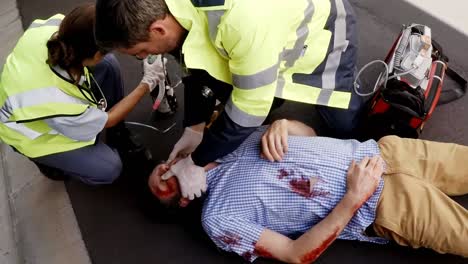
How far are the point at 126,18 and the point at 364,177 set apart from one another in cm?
85

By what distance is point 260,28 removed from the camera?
36.7 inches

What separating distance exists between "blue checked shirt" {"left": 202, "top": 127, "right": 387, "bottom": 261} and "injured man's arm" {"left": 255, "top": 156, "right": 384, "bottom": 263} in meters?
0.03

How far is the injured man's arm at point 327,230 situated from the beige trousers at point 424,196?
0.08 m

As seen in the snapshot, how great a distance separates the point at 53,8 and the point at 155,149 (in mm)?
1350

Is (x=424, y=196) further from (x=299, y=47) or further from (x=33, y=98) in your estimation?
(x=33, y=98)

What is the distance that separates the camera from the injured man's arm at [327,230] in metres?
1.22

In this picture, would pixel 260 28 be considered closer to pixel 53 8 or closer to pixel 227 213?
pixel 227 213

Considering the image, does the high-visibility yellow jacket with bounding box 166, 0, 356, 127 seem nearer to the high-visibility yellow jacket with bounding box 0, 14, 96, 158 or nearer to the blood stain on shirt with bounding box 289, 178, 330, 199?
the blood stain on shirt with bounding box 289, 178, 330, 199

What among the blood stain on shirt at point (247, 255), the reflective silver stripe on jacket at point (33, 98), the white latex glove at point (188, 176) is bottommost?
the blood stain on shirt at point (247, 255)

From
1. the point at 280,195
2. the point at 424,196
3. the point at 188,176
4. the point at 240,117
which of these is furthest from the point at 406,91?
the point at 188,176

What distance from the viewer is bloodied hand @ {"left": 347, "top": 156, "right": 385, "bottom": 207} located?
1221 millimetres

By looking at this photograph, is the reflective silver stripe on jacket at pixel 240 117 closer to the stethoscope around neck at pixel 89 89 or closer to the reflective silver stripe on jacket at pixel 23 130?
the stethoscope around neck at pixel 89 89

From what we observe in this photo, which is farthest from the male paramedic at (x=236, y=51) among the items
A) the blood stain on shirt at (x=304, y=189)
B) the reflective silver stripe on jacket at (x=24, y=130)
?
the reflective silver stripe on jacket at (x=24, y=130)

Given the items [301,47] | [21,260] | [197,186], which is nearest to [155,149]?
[197,186]
